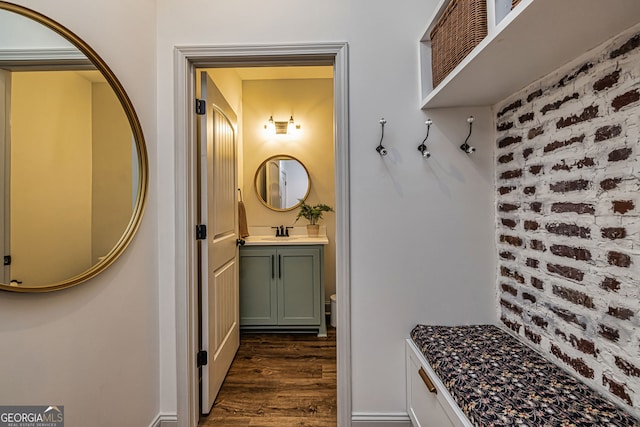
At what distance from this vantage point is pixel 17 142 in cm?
91

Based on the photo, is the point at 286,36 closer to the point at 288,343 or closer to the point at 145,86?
the point at 145,86

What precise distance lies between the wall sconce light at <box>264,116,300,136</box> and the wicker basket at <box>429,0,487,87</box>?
2.04 metres

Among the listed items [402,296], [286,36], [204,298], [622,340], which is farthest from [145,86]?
[622,340]

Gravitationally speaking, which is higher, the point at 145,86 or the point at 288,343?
the point at 145,86

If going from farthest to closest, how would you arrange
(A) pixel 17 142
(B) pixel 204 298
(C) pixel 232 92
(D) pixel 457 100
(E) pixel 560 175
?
(C) pixel 232 92 < (B) pixel 204 298 < (D) pixel 457 100 < (E) pixel 560 175 < (A) pixel 17 142

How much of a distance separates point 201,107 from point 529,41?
1.56m

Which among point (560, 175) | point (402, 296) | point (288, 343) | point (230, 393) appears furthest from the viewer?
point (288, 343)

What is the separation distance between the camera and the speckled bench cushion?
0.92m

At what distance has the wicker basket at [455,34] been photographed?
3.60ft

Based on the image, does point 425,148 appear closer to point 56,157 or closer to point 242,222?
point 56,157

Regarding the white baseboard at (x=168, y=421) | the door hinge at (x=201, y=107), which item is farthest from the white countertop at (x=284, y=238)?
the white baseboard at (x=168, y=421)

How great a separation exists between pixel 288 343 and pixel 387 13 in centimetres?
253

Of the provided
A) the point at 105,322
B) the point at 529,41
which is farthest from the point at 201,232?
the point at 529,41

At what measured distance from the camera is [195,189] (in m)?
1.72
